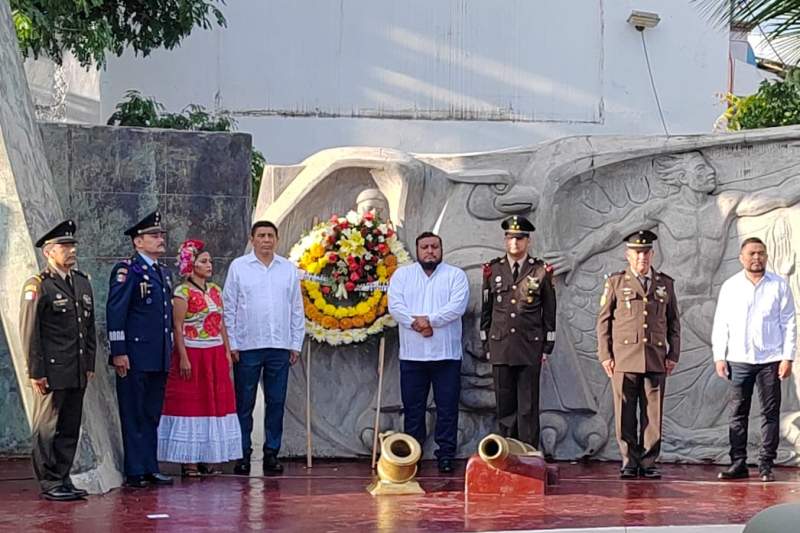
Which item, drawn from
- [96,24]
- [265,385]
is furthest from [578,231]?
[96,24]

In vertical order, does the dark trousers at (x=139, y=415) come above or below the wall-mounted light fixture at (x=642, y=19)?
below

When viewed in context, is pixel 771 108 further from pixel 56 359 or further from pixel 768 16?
pixel 768 16

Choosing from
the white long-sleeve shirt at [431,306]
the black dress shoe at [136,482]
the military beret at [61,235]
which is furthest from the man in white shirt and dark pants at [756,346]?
the military beret at [61,235]

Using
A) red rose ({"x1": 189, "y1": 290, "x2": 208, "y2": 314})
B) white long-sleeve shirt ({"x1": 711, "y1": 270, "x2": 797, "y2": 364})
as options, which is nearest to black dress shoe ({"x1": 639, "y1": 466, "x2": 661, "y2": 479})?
white long-sleeve shirt ({"x1": 711, "y1": 270, "x2": 797, "y2": 364})

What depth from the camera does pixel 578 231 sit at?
10234 millimetres

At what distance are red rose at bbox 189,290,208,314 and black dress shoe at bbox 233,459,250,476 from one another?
105 cm

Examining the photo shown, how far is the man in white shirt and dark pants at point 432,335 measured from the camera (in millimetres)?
9633

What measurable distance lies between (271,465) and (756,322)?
3204 mm

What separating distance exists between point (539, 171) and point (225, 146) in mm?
2155

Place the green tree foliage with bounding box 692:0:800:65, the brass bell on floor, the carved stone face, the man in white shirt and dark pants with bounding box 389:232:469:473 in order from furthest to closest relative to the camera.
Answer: the carved stone face
the man in white shirt and dark pants with bounding box 389:232:469:473
the brass bell on floor
the green tree foliage with bounding box 692:0:800:65

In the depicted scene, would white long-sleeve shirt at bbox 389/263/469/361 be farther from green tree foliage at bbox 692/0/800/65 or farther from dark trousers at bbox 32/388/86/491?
green tree foliage at bbox 692/0/800/65

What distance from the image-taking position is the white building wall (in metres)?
21.4

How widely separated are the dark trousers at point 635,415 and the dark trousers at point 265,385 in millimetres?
2153

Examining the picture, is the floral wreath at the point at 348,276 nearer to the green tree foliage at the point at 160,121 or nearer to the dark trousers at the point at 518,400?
the dark trousers at the point at 518,400
